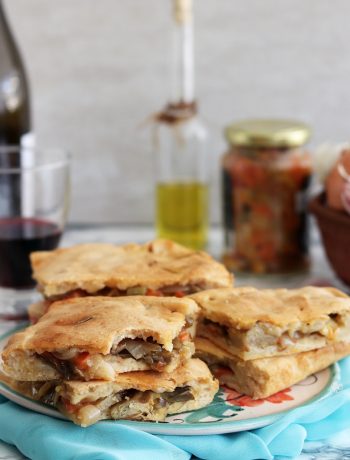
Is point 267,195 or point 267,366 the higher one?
point 267,195

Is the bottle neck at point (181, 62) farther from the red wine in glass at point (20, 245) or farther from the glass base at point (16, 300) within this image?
the glass base at point (16, 300)

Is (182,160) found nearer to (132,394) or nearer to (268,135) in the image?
(268,135)

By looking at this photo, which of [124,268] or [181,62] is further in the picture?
[181,62]

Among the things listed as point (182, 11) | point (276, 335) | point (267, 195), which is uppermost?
point (182, 11)

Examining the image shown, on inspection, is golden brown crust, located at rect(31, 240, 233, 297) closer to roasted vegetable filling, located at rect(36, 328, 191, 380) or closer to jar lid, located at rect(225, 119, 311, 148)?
roasted vegetable filling, located at rect(36, 328, 191, 380)

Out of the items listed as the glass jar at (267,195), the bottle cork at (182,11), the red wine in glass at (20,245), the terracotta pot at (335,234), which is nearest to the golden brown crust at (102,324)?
the red wine in glass at (20,245)

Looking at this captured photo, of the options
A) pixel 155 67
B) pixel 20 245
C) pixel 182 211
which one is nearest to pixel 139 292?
pixel 20 245
